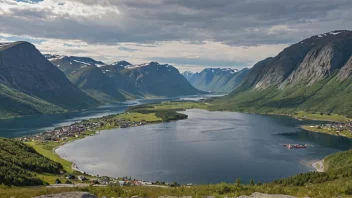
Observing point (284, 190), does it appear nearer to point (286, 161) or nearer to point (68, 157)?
point (286, 161)

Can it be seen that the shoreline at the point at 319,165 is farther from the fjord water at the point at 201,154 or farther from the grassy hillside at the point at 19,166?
the grassy hillside at the point at 19,166

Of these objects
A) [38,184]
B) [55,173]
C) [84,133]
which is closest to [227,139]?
[84,133]

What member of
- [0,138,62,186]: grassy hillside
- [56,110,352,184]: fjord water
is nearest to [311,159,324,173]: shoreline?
[56,110,352,184]: fjord water

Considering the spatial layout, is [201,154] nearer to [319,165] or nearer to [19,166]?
[319,165]

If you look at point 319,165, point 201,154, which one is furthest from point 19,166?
point 319,165

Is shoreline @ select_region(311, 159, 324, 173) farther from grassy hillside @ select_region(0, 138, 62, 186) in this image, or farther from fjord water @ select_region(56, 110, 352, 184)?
grassy hillside @ select_region(0, 138, 62, 186)
